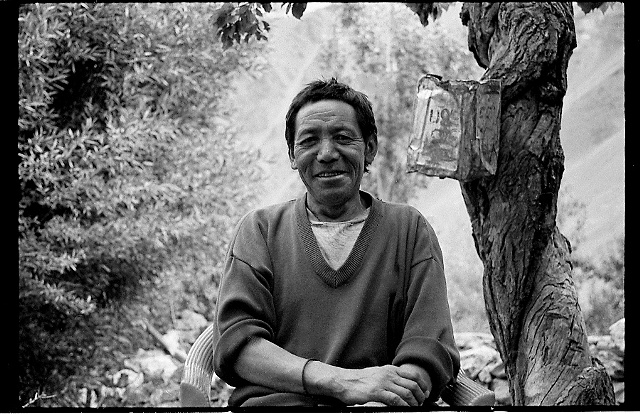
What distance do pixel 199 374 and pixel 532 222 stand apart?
1284 millimetres

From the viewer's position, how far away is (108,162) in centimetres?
441

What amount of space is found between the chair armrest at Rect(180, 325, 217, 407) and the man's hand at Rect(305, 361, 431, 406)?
0.27 meters

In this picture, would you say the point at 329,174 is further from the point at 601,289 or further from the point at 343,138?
the point at 601,289

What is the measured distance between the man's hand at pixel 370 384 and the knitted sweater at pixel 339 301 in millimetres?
50

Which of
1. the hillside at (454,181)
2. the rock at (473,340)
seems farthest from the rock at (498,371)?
the hillside at (454,181)

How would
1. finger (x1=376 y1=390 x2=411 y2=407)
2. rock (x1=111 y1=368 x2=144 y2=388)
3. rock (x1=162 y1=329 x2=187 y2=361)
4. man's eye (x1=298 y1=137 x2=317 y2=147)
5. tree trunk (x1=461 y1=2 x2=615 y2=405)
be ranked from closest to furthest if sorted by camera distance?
finger (x1=376 y1=390 x2=411 y2=407) < man's eye (x1=298 y1=137 x2=317 y2=147) < tree trunk (x1=461 y1=2 x2=615 y2=405) < rock (x1=111 y1=368 x2=144 y2=388) < rock (x1=162 y1=329 x2=187 y2=361)

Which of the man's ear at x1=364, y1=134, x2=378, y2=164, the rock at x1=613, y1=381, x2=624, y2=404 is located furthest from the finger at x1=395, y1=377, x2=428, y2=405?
the rock at x1=613, y1=381, x2=624, y2=404

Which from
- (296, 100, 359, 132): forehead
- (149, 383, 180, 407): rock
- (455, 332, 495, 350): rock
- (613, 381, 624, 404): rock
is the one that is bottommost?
(149, 383, 180, 407): rock

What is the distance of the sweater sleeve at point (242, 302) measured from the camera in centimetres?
185

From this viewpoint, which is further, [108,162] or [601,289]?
[601,289]

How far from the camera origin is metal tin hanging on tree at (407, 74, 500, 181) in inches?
93.1

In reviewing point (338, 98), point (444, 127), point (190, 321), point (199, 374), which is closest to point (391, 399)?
point (199, 374)

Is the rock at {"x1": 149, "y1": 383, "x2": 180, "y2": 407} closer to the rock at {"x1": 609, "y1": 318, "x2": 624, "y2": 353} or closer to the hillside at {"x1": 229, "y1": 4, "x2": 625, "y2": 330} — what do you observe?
the hillside at {"x1": 229, "y1": 4, "x2": 625, "y2": 330}

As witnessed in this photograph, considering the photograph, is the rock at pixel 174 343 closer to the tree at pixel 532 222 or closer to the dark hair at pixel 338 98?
the tree at pixel 532 222
